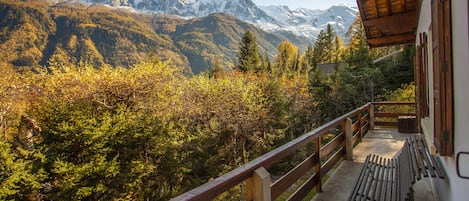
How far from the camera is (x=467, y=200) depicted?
56.6 inches

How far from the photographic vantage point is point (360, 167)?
431 centimetres

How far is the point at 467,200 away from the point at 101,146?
456 inches

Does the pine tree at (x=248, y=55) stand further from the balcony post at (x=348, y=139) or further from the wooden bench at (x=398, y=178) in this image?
the wooden bench at (x=398, y=178)

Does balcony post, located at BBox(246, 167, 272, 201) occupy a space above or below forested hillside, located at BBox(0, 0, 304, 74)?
below

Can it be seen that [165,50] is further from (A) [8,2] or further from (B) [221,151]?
(B) [221,151]

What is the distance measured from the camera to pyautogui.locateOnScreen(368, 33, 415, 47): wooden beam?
20.3 ft

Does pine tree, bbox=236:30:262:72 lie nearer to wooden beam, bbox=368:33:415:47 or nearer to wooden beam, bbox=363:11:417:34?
wooden beam, bbox=368:33:415:47

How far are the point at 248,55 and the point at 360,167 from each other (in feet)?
83.4

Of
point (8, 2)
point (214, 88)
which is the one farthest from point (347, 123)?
point (8, 2)

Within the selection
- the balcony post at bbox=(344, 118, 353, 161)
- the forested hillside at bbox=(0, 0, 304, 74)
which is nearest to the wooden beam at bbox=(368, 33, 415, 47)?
the balcony post at bbox=(344, 118, 353, 161)

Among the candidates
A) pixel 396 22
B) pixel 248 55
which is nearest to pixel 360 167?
pixel 396 22

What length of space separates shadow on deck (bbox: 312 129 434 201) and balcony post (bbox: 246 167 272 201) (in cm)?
157

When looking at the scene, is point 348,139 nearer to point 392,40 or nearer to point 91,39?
point 392,40

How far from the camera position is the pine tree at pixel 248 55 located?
28578mm
